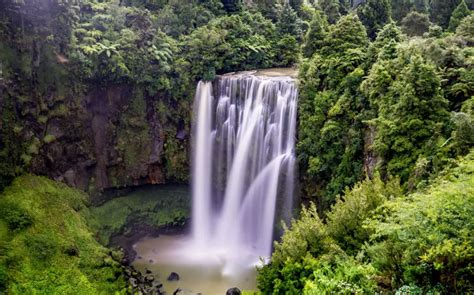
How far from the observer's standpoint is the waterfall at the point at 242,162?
951 inches

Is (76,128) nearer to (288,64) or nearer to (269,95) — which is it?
(269,95)

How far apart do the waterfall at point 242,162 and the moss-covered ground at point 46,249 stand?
Result: 725 centimetres

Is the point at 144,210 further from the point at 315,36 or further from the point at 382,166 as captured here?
the point at 382,166

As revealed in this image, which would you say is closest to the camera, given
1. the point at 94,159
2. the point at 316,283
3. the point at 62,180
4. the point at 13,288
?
the point at 316,283

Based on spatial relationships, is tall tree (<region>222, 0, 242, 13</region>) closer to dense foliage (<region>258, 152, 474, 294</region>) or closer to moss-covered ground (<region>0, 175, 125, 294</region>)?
moss-covered ground (<region>0, 175, 125, 294</region>)

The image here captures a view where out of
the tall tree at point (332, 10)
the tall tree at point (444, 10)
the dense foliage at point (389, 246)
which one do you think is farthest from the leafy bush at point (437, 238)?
the tall tree at point (332, 10)

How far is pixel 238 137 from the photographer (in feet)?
87.0

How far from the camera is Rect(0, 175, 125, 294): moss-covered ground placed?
18672 millimetres

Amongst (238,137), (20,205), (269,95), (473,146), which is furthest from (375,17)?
(20,205)

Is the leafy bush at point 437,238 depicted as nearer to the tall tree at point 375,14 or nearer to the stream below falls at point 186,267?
the stream below falls at point 186,267

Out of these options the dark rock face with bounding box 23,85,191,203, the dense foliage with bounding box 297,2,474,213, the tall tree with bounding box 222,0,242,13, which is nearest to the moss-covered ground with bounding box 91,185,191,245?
the dark rock face with bounding box 23,85,191,203

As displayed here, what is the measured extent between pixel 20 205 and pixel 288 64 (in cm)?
2066

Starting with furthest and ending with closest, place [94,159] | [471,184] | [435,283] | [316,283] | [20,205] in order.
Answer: [94,159] < [20,205] < [316,283] < [435,283] < [471,184]

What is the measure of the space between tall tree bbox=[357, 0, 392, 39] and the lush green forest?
0.13m
